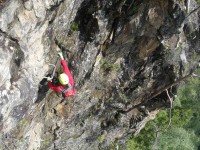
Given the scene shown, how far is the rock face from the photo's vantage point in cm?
814

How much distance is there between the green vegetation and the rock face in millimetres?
8678

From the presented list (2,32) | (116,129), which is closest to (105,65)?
(116,129)

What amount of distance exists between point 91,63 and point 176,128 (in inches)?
692

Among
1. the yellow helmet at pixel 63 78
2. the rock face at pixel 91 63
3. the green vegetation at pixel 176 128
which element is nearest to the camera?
the rock face at pixel 91 63

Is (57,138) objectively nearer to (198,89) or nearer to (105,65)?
(105,65)

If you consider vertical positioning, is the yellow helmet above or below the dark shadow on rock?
below

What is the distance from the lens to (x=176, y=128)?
1061 inches

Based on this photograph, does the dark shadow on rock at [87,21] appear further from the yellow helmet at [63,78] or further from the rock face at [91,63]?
the yellow helmet at [63,78]

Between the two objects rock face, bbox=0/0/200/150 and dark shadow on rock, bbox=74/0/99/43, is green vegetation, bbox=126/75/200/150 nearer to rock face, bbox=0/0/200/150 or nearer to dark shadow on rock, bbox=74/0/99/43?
rock face, bbox=0/0/200/150

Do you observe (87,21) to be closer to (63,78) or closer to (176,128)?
(63,78)

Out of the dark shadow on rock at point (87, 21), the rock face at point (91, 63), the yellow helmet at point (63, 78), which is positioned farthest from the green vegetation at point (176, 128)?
the yellow helmet at point (63, 78)

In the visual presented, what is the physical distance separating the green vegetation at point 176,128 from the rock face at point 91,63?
28.5ft

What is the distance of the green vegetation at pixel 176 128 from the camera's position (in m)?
24.4

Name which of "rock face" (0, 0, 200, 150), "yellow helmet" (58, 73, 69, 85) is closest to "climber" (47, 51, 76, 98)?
"yellow helmet" (58, 73, 69, 85)
